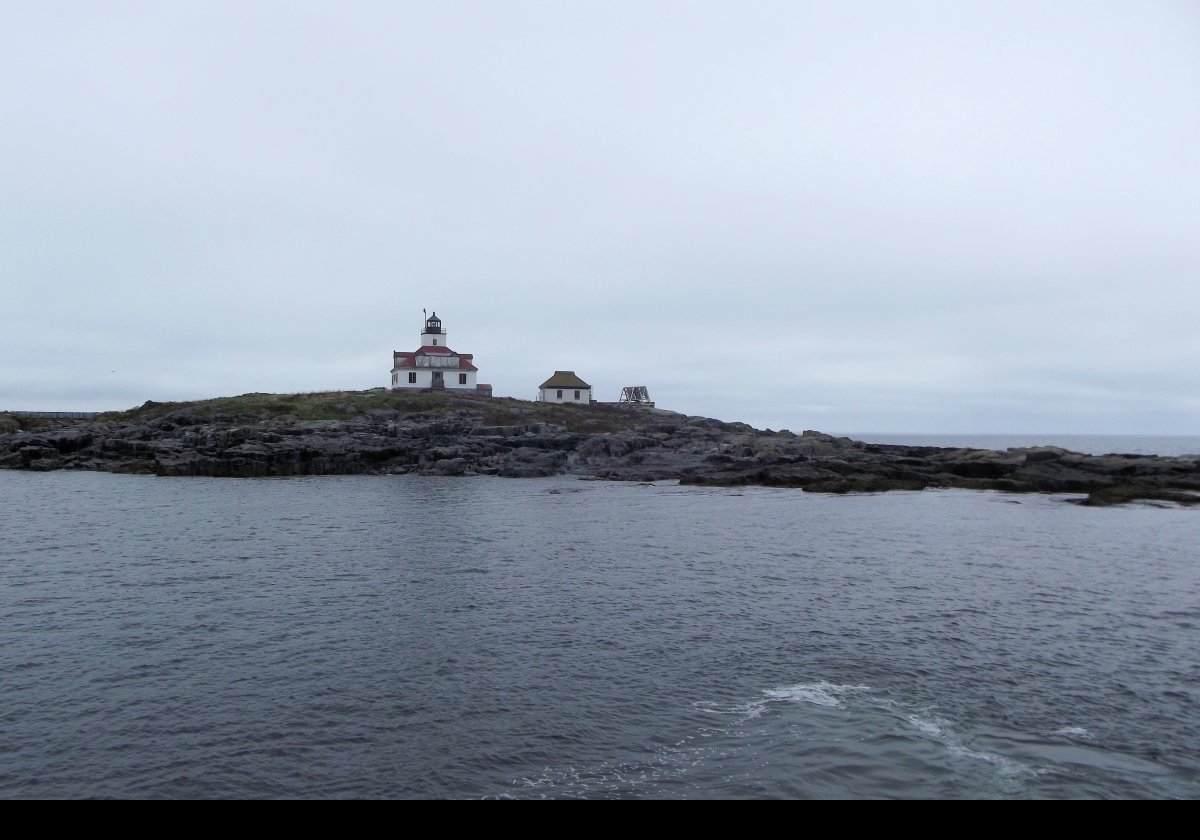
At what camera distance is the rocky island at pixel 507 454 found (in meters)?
72.3

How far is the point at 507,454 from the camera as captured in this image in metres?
86.9

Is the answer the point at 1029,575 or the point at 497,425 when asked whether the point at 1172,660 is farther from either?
the point at 497,425

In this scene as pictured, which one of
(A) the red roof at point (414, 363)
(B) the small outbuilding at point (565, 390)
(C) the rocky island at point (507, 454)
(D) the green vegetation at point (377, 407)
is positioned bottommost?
(C) the rocky island at point (507, 454)

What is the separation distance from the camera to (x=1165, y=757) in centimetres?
1639

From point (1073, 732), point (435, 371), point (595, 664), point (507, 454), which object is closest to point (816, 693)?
point (1073, 732)

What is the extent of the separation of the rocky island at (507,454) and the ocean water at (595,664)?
92.2 feet

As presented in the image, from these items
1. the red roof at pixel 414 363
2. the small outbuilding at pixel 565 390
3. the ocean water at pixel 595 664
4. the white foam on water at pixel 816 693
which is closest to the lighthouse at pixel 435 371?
the red roof at pixel 414 363

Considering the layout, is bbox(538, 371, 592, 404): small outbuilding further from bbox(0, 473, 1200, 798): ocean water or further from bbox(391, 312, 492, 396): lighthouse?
bbox(0, 473, 1200, 798): ocean water

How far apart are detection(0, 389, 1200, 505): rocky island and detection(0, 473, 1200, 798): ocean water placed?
92.2 ft

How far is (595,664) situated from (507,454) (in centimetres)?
6542

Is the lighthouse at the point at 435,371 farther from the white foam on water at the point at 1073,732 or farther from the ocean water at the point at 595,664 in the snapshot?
the white foam on water at the point at 1073,732

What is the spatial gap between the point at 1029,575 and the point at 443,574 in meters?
25.1

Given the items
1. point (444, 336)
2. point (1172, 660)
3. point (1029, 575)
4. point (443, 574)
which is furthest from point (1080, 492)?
point (444, 336)

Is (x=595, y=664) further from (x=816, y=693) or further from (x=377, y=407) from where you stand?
(x=377, y=407)
